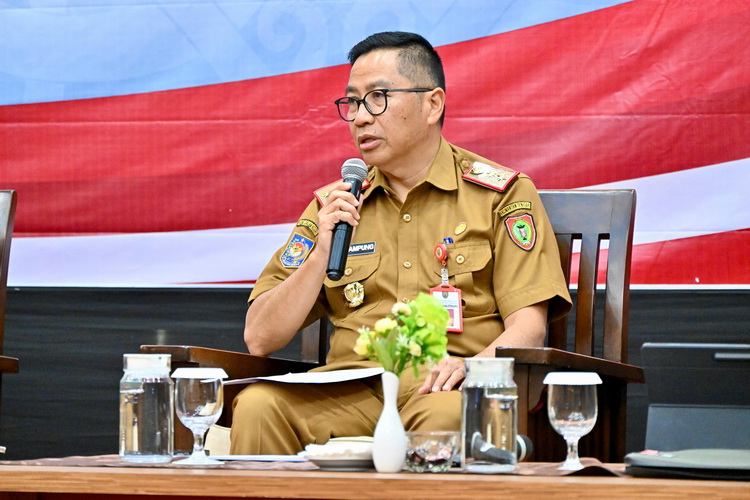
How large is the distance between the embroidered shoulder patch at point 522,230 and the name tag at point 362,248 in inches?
12.3

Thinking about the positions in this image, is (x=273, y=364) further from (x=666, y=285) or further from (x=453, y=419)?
(x=666, y=285)

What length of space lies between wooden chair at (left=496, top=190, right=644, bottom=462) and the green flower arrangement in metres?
0.44

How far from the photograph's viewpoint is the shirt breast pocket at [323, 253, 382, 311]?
2.33 meters

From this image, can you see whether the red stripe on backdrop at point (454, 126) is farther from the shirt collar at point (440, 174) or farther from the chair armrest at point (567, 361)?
the chair armrest at point (567, 361)

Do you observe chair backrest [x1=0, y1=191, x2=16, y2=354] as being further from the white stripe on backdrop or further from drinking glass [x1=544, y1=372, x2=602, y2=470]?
drinking glass [x1=544, y1=372, x2=602, y2=470]

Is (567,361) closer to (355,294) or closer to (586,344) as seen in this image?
(586,344)

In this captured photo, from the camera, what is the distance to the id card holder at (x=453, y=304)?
86.7 inches

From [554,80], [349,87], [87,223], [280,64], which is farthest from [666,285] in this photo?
[87,223]

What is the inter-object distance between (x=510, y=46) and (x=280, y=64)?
25.0 inches

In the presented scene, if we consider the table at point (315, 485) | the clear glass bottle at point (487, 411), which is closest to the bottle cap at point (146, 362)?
the table at point (315, 485)

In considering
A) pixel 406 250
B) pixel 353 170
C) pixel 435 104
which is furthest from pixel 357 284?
pixel 435 104

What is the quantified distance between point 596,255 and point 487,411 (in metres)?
0.92

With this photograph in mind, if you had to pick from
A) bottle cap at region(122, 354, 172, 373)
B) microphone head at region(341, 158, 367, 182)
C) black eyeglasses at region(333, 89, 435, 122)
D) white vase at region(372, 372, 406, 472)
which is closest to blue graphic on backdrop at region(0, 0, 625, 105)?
black eyeglasses at region(333, 89, 435, 122)

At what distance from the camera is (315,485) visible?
1.30 meters
